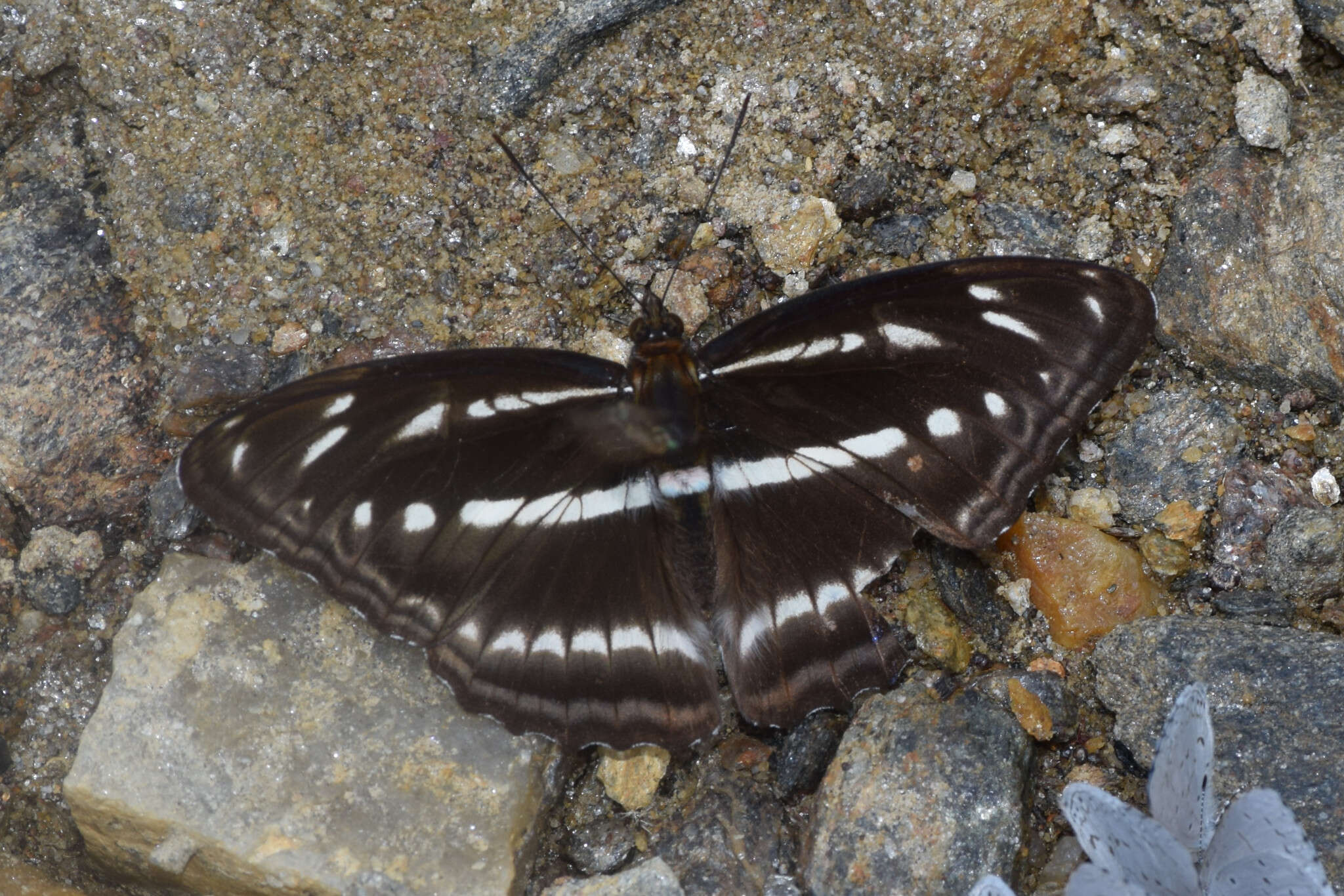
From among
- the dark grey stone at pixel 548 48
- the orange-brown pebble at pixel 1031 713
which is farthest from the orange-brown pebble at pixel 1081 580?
the dark grey stone at pixel 548 48

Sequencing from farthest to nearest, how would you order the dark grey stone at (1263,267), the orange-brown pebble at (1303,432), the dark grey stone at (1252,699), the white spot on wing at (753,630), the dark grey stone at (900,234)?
the dark grey stone at (900,234)
the orange-brown pebble at (1303,432)
the dark grey stone at (1263,267)
the white spot on wing at (753,630)
the dark grey stone at (1252,699)

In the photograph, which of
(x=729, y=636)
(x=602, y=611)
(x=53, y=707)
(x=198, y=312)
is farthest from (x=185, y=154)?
(x=729, y=636)

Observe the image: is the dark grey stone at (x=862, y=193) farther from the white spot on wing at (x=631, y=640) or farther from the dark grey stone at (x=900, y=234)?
the white spot on wing at (x=631, y=640)

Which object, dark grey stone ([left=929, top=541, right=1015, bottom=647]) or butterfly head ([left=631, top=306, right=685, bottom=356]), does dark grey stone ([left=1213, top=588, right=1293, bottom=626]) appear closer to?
dark grey stone ([left=929, top=541, right=1015, bottom=647])

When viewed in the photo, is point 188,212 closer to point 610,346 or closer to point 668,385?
point 610,346

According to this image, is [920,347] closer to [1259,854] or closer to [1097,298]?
[1097,298]

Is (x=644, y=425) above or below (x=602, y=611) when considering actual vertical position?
above
